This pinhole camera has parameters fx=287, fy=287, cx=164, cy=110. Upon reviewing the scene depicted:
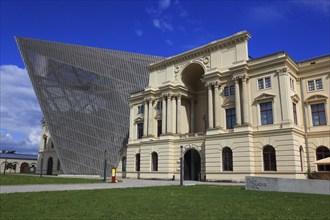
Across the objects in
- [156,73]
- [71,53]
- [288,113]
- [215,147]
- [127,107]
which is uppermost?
[71,53]

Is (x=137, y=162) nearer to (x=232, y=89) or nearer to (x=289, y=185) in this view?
(x=232, y=89)

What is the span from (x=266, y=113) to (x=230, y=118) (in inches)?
208

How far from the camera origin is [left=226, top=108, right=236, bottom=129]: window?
4003 cm

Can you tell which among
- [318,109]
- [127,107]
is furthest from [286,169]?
[127,107]

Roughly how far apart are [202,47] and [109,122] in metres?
23.7

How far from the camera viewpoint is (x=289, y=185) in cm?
2209

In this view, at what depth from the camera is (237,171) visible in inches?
1431

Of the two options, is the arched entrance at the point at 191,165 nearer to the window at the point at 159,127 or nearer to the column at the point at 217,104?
the window at the point at 159,127

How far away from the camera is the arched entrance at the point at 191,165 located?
45594mm

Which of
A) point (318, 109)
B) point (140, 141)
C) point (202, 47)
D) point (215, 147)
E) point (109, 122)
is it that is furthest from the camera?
point (109, 122)

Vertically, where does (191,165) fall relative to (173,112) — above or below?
below

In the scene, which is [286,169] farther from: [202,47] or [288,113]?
[202,47]

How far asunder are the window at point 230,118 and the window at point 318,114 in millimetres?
9852

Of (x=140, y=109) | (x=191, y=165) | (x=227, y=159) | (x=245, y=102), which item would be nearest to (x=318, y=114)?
(x=245, y=102)
